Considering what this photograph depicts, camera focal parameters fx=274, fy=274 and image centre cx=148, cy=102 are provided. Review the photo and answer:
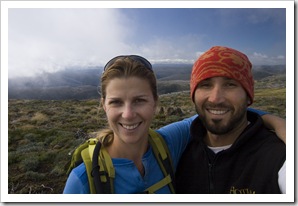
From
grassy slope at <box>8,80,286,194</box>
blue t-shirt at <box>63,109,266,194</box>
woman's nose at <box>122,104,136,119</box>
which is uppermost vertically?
woman's nose at <box>122,104,136,119</box>

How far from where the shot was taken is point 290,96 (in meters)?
1.83

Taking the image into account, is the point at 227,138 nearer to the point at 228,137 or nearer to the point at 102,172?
the point at 228,137

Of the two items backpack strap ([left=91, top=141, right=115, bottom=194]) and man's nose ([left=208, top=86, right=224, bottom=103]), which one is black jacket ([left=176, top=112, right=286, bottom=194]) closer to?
man's nose ([left=208, top=86, right=224, bottom=103])

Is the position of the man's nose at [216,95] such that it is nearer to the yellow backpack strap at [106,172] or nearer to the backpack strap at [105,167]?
the backpack strap at [105,167]

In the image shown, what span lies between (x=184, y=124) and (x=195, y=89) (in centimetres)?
32

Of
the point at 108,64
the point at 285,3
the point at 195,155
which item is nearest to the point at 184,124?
the point at 195,155

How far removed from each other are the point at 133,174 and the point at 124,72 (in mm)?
505

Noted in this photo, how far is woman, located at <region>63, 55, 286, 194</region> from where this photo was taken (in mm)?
1348

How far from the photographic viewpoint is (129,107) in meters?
1.37

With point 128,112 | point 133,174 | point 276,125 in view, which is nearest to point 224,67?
point 276,125

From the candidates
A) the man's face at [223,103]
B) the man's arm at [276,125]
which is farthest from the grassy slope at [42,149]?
the man's arm at [276,125]

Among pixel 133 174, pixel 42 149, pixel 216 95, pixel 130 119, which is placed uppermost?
pixel 216 95

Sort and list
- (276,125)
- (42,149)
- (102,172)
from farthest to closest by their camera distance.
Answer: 1. (42,149)
2. (276,125)
3. (102,172)

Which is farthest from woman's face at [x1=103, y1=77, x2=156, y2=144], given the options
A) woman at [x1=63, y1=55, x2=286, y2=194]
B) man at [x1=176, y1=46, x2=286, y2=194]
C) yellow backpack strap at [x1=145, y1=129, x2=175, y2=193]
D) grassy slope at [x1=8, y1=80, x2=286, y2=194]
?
grassy slope at [x1=8, y1=80, x2=286, y2=194]
